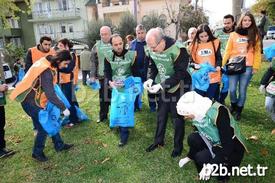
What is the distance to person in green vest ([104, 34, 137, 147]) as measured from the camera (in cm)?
498

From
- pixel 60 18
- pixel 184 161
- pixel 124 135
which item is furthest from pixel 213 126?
pixel 60 18

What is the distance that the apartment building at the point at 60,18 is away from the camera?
110 ft

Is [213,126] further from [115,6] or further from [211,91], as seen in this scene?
[115,6]

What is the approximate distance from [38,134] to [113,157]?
3.94ft

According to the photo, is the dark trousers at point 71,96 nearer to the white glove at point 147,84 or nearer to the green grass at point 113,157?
the green grass at point 113,157

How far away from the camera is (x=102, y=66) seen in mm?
5906

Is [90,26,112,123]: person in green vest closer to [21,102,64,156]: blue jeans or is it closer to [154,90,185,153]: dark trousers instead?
[21,102,64,156]: blue jeans

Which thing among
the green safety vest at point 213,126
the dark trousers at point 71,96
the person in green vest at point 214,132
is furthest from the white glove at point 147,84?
the dark trousers at point 71,96

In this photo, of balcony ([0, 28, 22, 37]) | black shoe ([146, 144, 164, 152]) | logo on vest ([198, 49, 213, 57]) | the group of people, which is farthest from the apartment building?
black shoe ([146, 144, 164, 152])

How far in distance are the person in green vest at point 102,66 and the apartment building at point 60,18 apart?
28.1 m

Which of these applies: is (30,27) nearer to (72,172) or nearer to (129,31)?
(129,31)

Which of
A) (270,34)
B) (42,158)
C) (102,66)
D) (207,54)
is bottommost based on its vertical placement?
(270,34)

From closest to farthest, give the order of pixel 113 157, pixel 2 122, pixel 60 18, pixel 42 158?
1. pixel 113 157
2. pixel 42 158
3. pixel 2 122
4. pixel 60 18

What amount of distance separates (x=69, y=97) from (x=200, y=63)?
269cm
